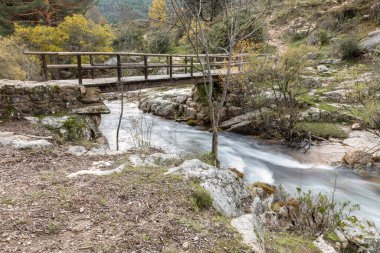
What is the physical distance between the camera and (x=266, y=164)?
11.2 metres

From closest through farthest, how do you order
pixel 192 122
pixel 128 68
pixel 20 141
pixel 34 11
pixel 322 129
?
pixel 20 141
pixel 128 68
pixel 322 129
pixel 192 122
pixel 34 11

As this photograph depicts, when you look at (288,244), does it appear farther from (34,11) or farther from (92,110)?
(34,11)

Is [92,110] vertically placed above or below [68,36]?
below

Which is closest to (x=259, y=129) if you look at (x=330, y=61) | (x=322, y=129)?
(x=322, y=129)

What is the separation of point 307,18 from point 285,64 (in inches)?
668

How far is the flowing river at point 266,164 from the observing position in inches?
341

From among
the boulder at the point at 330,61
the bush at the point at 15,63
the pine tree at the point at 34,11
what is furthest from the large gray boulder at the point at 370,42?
the pine tree at the point at 34,11

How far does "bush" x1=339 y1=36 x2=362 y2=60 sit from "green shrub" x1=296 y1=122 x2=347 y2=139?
7.75 metres

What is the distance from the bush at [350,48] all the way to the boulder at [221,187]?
637 inches

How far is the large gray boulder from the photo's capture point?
17.3 meters

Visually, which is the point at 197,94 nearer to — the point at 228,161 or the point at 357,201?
the point at 228,161

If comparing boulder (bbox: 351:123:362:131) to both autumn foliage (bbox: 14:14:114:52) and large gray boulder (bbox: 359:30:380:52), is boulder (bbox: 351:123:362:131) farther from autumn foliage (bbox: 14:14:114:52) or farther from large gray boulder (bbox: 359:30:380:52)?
autumn foliage (bbox: 14:14:114:52)

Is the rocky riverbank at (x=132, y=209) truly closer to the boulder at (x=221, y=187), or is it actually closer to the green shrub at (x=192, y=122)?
the boulder at (x=221, y=187)

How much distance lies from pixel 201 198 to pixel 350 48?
17658 millimetres
